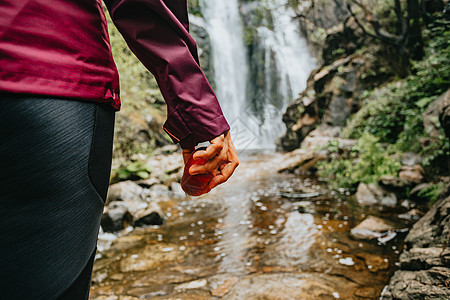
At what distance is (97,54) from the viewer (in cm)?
68

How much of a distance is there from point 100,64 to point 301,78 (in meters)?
18.9

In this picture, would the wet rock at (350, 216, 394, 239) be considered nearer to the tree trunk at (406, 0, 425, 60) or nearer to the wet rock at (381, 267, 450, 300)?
the wet rock at (381, 267, 450, 300)

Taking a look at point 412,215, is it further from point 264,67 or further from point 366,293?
point 264,67

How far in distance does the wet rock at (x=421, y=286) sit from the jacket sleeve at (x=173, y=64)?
5.56 ft

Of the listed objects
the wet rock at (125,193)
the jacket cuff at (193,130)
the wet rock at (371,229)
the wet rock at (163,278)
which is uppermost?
the jacket cuff at (193,130)

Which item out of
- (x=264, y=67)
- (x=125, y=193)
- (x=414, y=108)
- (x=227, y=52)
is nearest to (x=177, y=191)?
(x=125, y=193)

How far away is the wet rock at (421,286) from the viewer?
1.54 m

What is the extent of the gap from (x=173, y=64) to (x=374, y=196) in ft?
16.7

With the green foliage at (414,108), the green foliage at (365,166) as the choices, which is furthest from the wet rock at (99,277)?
the green foliage at (414,108)

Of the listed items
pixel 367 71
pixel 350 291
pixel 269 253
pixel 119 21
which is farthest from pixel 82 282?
pixel 367 71

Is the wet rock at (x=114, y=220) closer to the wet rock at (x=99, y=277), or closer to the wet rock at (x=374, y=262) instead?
the wet rock at (x=99, y=277)

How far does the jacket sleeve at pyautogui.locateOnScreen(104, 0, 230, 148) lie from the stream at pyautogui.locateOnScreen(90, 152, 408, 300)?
1.84 m

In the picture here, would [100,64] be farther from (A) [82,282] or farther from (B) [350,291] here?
(B) [350,291]

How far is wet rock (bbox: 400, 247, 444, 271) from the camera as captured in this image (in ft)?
5.94
